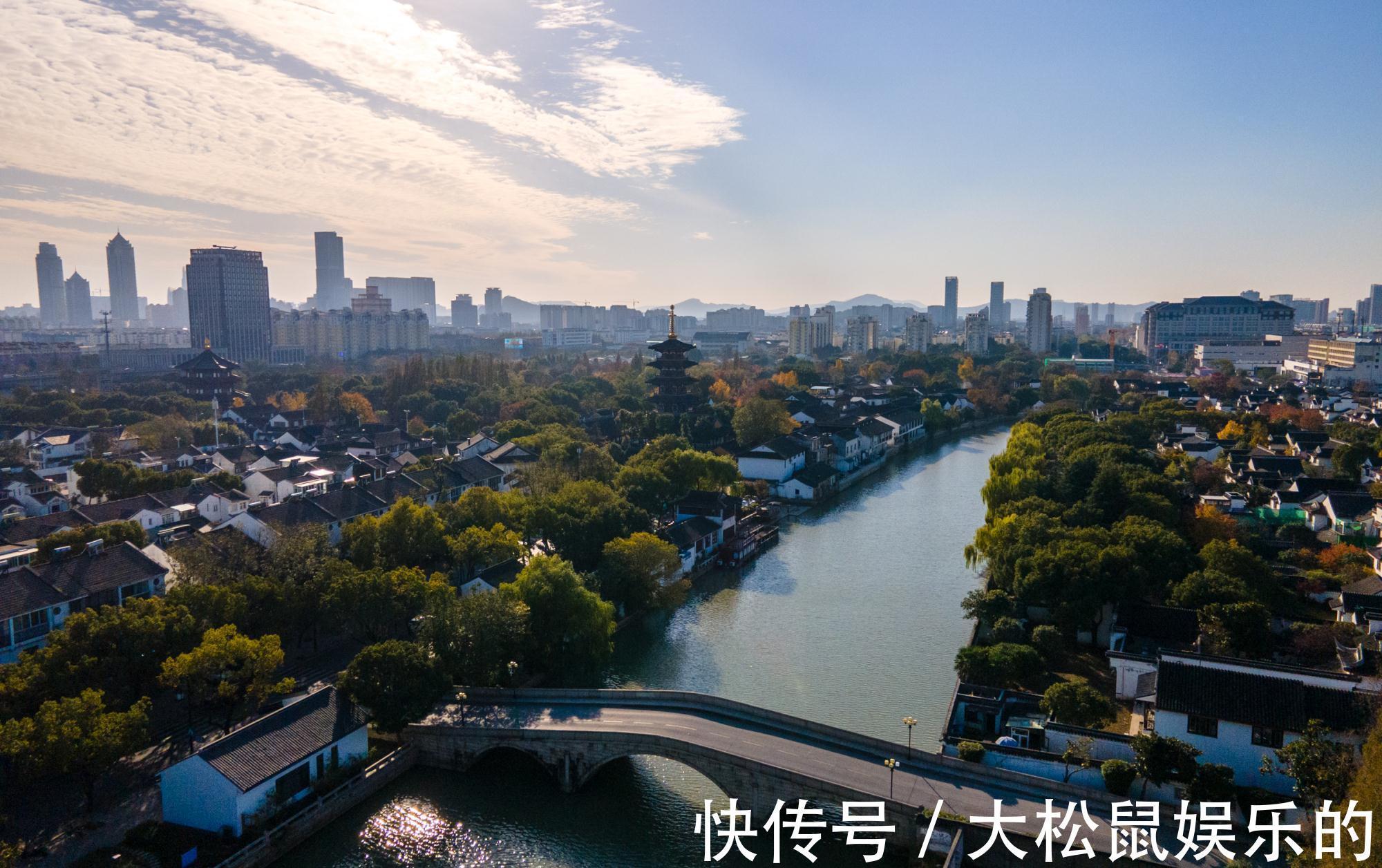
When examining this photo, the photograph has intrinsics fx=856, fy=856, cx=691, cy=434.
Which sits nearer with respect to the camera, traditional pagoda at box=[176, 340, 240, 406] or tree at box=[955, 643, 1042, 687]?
tree at box=[955, 643, 1042, 687]

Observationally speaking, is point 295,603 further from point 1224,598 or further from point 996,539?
point 1224,598

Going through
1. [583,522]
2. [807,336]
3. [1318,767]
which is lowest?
[1318,767]

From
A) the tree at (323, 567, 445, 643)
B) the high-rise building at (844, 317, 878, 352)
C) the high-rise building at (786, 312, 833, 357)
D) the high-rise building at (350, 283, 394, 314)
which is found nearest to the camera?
the tree at (323, 567, 445, 643)

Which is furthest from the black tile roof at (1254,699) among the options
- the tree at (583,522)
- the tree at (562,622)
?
the tree at (583,522)

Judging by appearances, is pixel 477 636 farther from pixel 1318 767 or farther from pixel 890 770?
pixel 1318 767

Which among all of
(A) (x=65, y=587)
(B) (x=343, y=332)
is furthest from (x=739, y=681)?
(B) (x=343, y=332)

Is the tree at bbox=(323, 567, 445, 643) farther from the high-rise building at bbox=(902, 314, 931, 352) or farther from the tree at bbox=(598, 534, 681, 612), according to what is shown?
the high-rise building at bbox=(902, 314, 931, 352)

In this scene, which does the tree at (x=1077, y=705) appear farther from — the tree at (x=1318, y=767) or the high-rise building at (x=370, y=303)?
the high-rise building at (x=370, y=303)

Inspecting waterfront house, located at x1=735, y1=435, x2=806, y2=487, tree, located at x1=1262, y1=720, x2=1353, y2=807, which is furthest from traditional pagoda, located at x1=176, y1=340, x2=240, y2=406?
tree, located at x1=1262, y1=720, x2=1353, y2=807
